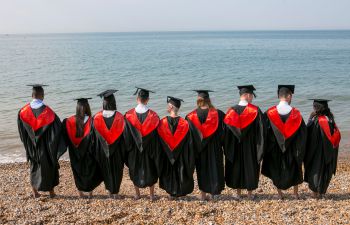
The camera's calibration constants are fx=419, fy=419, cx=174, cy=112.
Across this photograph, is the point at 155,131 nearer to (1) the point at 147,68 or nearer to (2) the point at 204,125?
(2) the point at 204,125

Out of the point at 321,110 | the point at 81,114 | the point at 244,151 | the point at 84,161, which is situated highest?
the point at 321,110

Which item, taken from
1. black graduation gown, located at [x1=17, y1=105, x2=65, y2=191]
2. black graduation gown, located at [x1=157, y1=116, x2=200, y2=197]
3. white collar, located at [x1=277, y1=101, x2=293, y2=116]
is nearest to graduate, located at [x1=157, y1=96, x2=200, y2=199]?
black graduation gown, located at [x1=157, y1=116, x2=200, y2=197]

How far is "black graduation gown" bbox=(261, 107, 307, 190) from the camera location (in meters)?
7.07

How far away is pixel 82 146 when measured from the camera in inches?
290

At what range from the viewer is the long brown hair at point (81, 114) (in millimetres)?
7191

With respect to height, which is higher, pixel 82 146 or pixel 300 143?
pixel 300 143

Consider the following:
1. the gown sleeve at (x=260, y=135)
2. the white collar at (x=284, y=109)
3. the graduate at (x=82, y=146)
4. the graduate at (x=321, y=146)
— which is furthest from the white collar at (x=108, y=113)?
the graduate at (x=321, y=146)

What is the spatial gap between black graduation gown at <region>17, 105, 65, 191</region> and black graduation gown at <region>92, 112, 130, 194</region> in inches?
25.0

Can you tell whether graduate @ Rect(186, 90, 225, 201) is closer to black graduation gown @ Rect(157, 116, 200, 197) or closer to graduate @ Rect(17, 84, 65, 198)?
black graduation gown @ Rect(157, 116, 200, 197)

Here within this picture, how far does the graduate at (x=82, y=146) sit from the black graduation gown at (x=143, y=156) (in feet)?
2.32

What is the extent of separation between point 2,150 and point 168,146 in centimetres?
925

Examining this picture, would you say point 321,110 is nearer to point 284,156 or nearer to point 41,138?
point 284,156

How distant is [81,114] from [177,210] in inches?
90.8

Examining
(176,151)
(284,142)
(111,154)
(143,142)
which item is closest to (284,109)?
(284,142)
